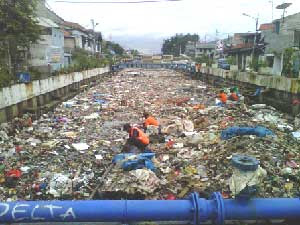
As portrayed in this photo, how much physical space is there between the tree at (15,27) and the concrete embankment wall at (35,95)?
7.54 ft

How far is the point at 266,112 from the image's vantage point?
508 inches

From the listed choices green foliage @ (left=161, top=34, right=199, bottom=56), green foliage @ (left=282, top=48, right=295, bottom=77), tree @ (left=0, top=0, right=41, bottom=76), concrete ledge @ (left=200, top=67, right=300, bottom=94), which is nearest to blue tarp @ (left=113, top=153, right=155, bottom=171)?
concrete ledge @ (left=200, top=67, right=300, bottom=94)

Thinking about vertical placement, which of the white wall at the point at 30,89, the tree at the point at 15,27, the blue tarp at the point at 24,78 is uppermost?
the tree at the point at 15,27

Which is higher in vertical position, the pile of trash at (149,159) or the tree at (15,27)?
the tree at (15,27)

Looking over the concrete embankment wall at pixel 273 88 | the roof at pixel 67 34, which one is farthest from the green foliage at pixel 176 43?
the concrete embankment wall at pixel 273 88

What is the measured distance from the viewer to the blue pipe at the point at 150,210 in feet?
9.57

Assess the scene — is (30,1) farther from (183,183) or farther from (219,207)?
(219,207)

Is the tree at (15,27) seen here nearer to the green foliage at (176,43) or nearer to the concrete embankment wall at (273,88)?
the concrete embankment wall at (273,88)

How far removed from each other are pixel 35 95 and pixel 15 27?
5.52 metres

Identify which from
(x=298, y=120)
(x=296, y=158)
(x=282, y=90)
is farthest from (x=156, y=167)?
(x=282, y=90)

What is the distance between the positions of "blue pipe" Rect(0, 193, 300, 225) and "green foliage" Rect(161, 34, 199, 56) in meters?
91.7

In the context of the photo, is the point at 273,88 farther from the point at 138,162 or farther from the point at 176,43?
the point at 176,43

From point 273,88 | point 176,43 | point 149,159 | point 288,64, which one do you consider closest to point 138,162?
point 149,159

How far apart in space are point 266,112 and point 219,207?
10.6 m
